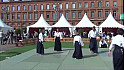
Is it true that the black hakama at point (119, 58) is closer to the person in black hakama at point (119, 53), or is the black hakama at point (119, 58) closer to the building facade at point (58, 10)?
the person in black hakama at point (119, 53)

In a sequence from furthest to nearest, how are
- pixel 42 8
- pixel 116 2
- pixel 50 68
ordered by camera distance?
pixel 42 8 < pixel 116 2 < pixel 50 68

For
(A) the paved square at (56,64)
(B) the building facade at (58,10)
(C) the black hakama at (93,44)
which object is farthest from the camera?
(B) the building facade at (58,10)

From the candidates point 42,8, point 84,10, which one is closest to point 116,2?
point 84,10

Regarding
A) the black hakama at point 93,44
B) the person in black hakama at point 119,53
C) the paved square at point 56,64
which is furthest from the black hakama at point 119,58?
the black hakama at point 93,44

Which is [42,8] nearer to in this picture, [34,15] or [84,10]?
[34,15]

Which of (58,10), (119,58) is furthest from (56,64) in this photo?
(58,10)

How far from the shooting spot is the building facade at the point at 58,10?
1967 inches

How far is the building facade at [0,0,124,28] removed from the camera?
49969 mm

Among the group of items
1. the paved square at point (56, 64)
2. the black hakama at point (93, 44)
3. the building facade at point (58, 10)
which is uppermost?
the building facade at point (58, 10)

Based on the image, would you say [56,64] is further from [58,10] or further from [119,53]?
[58,10]

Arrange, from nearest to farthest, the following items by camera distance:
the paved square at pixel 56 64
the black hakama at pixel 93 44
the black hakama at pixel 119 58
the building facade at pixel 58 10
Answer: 1. the black hakama at pixel 119 58
2. the paved square at pixel 56 64
3. the black hakama at pixel 93 44
4. the building facade at pixel 58 10

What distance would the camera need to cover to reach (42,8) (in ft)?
178

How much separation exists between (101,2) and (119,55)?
47.6m

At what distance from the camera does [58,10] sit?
155 feet
